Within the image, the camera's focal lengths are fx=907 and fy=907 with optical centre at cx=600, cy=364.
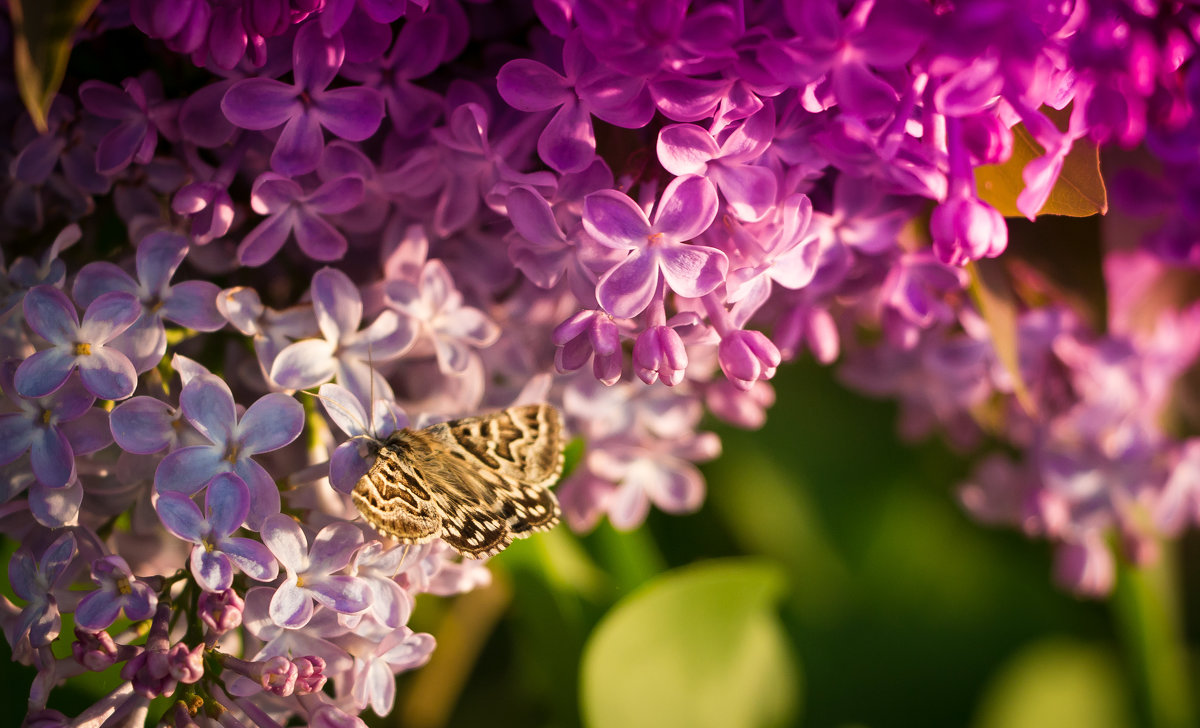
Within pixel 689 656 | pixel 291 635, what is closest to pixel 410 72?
pixel 291 635

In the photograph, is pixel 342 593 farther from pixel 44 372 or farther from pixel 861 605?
pixel 861 605

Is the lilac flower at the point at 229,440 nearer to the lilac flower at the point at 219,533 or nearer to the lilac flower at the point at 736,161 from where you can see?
the lilac flower at the point at 219,533

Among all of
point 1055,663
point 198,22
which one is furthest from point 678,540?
point 198,22

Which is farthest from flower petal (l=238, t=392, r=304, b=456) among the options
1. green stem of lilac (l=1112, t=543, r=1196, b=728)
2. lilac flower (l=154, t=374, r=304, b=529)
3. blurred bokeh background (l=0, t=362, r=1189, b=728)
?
green stem of lilac (l=1112, t=543, r=1196, b=728)

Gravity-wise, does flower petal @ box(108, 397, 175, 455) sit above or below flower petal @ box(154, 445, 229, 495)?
above

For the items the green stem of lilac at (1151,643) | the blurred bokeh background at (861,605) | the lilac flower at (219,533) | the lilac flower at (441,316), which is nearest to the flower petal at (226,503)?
the lilac flower at (219,533)

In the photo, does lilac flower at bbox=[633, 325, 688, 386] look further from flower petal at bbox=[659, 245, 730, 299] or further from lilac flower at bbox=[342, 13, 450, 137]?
lilac flower at bbox=[342, 13, 450, 137]
